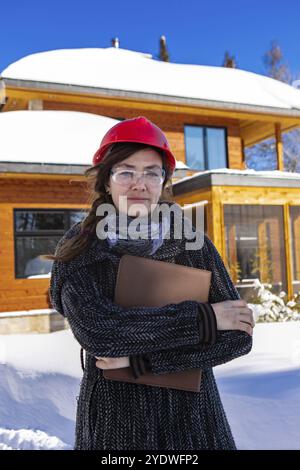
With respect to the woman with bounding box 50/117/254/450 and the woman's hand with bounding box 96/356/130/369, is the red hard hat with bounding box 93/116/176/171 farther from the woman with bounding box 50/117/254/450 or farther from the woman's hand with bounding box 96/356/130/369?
the woman's hand with bounding box 96/356/130/369

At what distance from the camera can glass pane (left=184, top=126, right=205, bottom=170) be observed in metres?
14.1

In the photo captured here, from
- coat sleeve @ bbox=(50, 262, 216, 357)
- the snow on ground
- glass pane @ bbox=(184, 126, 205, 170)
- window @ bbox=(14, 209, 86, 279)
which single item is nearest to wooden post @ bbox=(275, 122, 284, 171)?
glass pane @ bbox=(184, 126, 205, 170)

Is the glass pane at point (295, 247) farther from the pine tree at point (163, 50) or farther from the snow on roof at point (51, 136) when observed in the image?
the pine tree at point (163, 50)

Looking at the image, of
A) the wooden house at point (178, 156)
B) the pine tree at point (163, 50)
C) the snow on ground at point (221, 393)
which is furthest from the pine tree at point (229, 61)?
the snow on ground at point (221, 393)

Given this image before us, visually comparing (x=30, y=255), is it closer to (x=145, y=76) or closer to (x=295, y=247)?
(x=295, y=247)

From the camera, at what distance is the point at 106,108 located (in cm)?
1334

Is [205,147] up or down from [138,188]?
up

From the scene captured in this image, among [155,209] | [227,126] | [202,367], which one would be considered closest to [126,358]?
[202,367]

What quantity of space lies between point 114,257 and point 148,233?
14 cm

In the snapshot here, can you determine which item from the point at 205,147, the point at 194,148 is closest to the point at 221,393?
the point at 194,148

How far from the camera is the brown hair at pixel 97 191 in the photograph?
1.59 metres

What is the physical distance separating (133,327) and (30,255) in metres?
9.36

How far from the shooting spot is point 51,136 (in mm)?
10953
